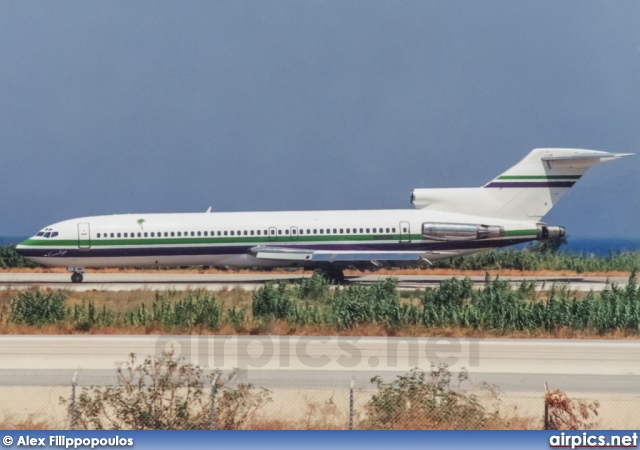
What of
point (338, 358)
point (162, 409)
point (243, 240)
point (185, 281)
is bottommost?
point (162, 409)

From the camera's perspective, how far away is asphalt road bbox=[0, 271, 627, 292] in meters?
39.0

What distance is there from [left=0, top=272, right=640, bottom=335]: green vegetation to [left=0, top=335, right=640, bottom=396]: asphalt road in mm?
1701

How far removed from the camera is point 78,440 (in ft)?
39.8

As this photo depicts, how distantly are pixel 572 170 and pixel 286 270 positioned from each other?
1879cm

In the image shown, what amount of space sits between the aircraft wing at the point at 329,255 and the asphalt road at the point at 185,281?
1.31 meters

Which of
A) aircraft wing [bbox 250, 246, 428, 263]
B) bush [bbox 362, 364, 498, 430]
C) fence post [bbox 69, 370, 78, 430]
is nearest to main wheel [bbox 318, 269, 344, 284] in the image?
aircraft wing [bbox 250, 246, 428, 263]

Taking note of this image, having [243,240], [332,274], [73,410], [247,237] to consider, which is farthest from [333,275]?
[73,410]

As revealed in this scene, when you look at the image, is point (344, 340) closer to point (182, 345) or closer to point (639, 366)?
point (182, 345)

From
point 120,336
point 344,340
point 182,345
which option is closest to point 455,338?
point 344,340

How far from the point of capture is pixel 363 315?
27359mm

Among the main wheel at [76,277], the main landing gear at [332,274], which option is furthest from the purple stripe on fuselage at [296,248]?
the main wheel at [76,277]

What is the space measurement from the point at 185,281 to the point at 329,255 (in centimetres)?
757

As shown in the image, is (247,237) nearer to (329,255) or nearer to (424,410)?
(329,255)

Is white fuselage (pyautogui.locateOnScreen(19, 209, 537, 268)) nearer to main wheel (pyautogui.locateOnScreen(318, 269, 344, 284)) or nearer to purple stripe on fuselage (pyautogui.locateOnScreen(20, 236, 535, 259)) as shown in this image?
purple stripe on fuselage (pyautogui.locateOnScreen(20, 236, 535, 259))
